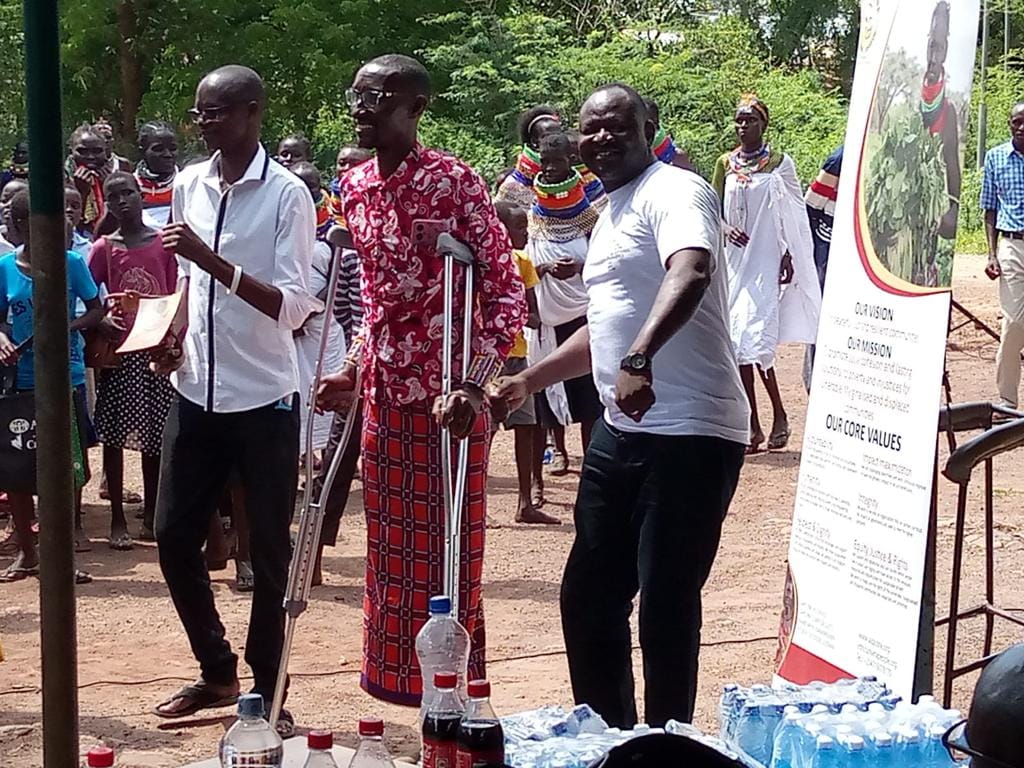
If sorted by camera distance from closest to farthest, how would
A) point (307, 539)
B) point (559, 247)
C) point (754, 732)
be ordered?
1. point (754, 732)
2. point (307, 539)
3. point (559, 247)

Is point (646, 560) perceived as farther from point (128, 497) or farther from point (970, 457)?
point (128, 497)

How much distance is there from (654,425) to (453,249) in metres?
0.89

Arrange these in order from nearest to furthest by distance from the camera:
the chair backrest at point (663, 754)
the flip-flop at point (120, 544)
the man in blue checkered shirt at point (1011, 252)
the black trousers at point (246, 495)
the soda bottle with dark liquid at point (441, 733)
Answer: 1. the chair backrest at point (663, 754)
2. the soda bottle with dark liquid at point (441, 733)
3. the black trousers at point (246, 495)
4. the flip-flop at point (120, 544)
5. the man in blue checkered shirt at point (1011, 252)

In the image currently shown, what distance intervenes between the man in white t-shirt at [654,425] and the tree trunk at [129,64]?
2042 cm

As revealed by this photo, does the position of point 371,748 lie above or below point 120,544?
above

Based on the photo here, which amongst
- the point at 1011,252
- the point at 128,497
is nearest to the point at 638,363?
the point at 128,497

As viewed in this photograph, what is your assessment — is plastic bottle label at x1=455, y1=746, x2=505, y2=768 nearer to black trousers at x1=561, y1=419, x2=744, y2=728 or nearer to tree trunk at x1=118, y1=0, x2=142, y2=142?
black trousers at x1=561, y1=419, x2=744, y2=728

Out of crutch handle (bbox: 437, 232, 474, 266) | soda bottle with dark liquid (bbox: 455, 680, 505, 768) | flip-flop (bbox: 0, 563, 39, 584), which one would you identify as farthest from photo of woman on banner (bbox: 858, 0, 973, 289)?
flip-flop (bbox: 0, 563, 39, 584)

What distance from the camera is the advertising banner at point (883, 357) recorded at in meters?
4.30

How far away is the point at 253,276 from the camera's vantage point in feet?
17.4

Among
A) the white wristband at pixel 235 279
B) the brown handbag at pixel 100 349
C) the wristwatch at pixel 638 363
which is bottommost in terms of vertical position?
the brown handbag at pixel 100 349

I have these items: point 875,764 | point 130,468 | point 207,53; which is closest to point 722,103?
point 207,53

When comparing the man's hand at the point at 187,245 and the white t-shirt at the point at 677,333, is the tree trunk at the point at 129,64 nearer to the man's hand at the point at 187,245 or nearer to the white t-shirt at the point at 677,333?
the man's hand at the point at 187,245

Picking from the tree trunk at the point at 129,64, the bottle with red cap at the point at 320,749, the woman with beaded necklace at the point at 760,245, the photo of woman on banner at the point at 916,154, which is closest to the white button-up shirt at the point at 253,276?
the photo of woman on banner at the point at 916,154
